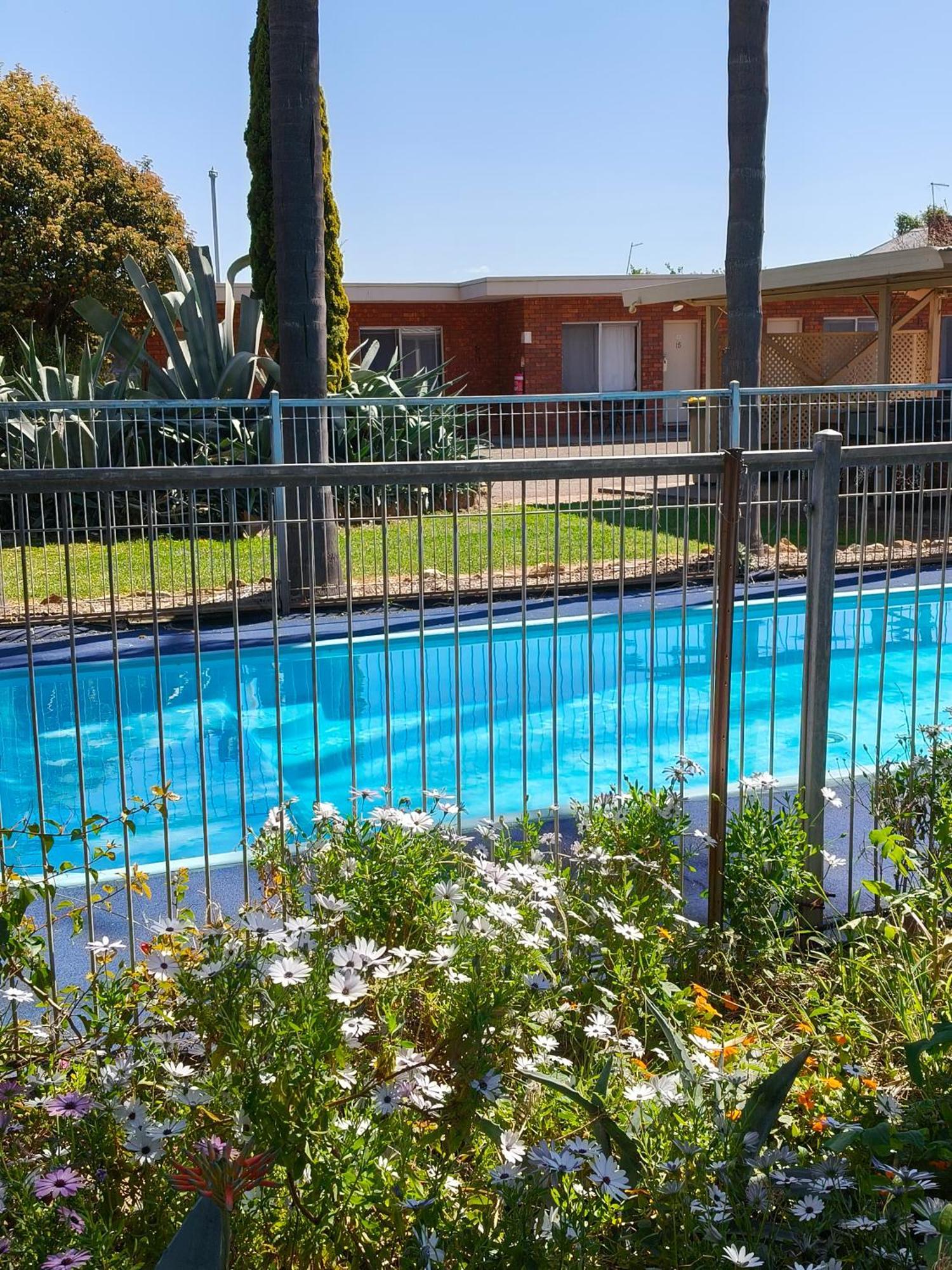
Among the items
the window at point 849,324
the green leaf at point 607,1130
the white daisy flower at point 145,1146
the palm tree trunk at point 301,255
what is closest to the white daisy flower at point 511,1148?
the green leaf at point 607,1130

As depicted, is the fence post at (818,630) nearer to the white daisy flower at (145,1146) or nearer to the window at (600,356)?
the white daisy flower at (145,1146)

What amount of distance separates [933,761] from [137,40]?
35332 mm

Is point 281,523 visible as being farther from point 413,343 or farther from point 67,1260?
point 413,343

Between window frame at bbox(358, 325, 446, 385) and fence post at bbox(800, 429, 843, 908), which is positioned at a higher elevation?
window frame at bbox(358, 325, 446, 385)

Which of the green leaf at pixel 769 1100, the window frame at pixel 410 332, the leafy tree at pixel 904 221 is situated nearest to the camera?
the green leaf at pixel 769 1100

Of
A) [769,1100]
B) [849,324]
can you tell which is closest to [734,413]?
[769,1100]

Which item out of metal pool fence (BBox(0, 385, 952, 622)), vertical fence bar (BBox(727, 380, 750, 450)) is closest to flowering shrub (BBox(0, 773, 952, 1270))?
metal pool fence (BBox(0, 385, 952, 622))

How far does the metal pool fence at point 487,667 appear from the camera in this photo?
434 centimetres

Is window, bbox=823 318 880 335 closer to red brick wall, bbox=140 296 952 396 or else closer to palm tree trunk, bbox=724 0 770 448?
red brick wall, bbox=140 296 952 396

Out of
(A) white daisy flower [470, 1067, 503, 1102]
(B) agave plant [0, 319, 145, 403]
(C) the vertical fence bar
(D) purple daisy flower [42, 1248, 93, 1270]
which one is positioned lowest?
(D) purple daisy flower [42, 1248, 93, 1270]

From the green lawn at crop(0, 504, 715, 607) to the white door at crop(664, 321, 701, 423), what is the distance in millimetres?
19122

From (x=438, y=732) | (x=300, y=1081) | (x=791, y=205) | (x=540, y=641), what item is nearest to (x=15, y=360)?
Result: (x=540, y=641)

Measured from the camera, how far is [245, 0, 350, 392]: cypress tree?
16.6 m

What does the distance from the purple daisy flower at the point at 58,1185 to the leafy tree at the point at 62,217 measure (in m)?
21.4
